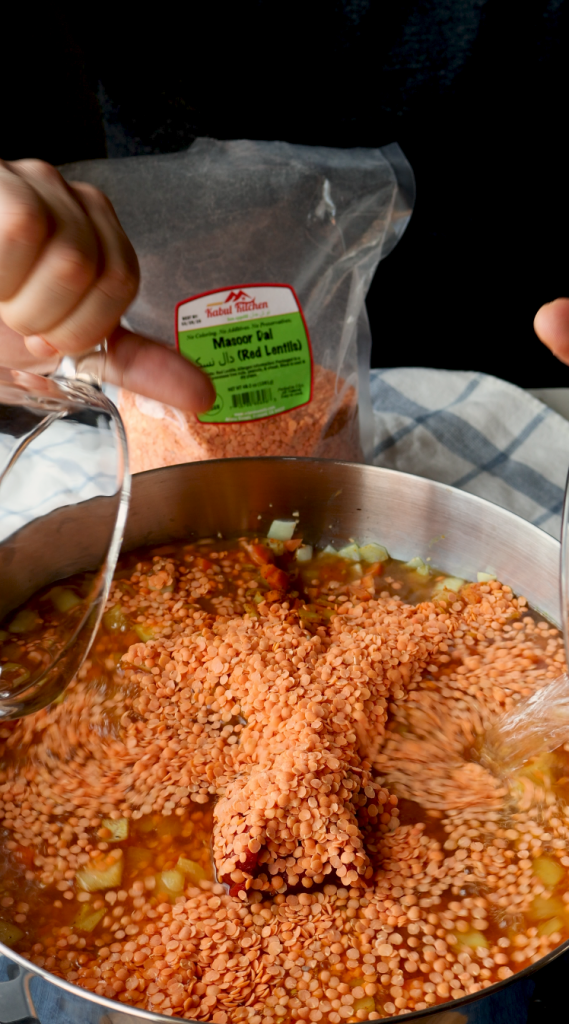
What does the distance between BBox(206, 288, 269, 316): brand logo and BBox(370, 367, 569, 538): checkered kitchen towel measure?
0.42 meters

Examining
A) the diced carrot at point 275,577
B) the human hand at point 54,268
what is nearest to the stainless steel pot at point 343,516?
the diced carrot at point 275,577

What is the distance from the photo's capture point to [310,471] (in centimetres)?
122

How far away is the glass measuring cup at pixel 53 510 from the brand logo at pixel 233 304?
478mm

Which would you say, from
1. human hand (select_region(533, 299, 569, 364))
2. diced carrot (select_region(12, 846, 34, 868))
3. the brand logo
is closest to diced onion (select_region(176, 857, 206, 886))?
diced carrot (select_region(12, 846, 34, 868))

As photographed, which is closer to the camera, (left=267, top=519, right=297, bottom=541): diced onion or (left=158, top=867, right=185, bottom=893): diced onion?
(left=158, top=867, right=185, bottom=893): diced onion

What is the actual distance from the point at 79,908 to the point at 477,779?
425mm

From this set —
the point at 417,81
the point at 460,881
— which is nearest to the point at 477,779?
the point at 460,881

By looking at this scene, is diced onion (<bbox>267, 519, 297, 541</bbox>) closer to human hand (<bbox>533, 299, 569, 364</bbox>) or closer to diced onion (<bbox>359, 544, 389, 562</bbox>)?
diced onion (<bbox>359, 544, 389, 562</bbox>)

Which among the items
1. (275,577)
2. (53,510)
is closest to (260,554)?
(275,577)

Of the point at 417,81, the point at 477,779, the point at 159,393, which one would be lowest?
the point at 477,779

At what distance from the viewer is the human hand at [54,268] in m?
0.79

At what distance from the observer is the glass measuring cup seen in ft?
2.47

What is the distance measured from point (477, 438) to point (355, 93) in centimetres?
72

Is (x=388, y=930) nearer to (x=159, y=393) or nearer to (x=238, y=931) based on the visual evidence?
(x=238, y=931)
